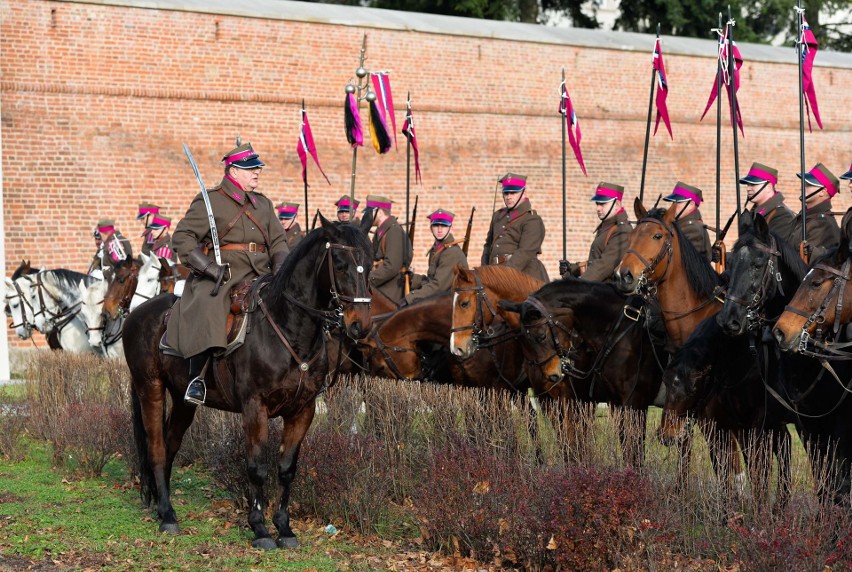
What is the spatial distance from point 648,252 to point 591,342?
125 centimetres

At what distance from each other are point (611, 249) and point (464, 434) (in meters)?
3.46

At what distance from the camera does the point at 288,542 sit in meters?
7.54

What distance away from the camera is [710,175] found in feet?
88.1

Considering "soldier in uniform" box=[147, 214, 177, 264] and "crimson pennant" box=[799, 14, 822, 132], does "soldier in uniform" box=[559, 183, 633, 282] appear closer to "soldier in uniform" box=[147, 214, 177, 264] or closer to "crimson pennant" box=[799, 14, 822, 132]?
"crimson pennant" box=[799, 14, 822, 132]

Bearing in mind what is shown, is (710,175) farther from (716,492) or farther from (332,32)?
(716,492)

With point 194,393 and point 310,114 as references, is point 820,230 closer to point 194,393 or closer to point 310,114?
point 194,393

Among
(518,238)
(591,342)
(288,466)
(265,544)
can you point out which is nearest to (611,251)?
(518,238)

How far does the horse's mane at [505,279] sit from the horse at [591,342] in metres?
0.47

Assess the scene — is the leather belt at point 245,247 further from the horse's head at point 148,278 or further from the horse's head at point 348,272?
the horse's head at point 148,278

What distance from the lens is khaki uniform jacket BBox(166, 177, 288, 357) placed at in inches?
300

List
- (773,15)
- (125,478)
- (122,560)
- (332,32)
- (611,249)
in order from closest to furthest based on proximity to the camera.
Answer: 1. (122,560)
2. (125,478)
3. (611,249)
4. (332,32)
5. (773,15)

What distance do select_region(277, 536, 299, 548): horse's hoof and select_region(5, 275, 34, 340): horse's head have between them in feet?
33.7

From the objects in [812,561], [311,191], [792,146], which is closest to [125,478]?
[812,561]

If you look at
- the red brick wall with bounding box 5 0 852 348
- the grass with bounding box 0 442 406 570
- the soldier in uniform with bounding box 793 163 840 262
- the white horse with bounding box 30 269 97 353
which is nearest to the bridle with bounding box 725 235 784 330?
the soldier in uniform with bounding box 793 163 840 262
